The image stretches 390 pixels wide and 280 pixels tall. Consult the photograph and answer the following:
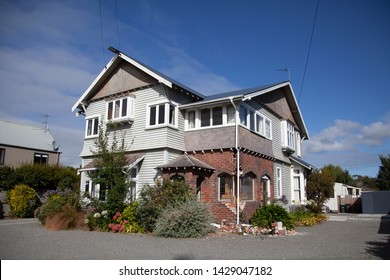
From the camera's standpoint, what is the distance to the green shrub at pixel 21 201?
22594 mm

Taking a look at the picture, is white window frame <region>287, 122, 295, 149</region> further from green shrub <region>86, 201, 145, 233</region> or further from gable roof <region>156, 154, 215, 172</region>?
green shrub <region>86, 201, 145, 233</region>

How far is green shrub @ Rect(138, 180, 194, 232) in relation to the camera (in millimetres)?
13445

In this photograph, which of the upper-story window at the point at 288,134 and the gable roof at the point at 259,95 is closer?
the gable roof at the point at 259,95


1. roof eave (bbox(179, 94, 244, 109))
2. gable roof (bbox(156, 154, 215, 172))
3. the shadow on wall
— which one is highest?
roof eave (bbox(179, 94, 244, 109))

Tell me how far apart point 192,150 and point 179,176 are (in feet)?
6.45

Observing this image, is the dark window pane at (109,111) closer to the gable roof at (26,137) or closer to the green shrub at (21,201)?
the green shrub at (21,201)

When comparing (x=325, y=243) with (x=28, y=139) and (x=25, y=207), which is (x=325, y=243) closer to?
(x=25, y=207)

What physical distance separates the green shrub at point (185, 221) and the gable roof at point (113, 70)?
7.09 meters

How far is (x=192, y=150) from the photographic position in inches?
687

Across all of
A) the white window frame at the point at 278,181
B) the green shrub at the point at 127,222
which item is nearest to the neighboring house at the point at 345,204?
the white window frame at the point at 278,181

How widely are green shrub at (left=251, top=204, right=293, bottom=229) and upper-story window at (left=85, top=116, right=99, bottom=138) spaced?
12.0m

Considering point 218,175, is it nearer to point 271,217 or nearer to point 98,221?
point 271,217

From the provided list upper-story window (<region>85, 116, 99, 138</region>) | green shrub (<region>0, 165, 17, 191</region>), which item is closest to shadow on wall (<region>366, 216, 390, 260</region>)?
upper-story window (<region>85, 116, 99, 138</region>)
